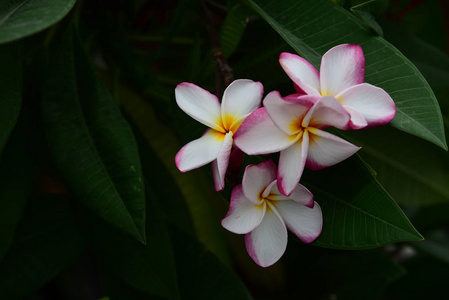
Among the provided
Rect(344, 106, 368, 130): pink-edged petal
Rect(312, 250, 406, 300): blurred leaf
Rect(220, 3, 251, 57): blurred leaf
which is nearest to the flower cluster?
Rect(344, 106, 368, 130): pink-edged petal

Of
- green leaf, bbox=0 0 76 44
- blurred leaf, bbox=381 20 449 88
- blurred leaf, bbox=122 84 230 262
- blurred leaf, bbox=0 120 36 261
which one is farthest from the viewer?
blurred leaf, bbox=122 84 230 262

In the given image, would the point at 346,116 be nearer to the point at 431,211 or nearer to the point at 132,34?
the point at 132,34

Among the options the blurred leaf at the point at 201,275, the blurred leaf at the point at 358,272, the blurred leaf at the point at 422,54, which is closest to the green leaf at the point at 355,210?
the blurred leaf at the point at 201,275

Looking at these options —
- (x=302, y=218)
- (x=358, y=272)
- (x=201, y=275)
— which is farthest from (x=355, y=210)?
(x=358, y=272)

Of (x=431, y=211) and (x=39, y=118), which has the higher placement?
(x=39, y=118)

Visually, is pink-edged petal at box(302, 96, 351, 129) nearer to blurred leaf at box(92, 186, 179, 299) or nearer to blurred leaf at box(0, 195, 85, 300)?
blurred leaf at box(92, 186, 179, 299)

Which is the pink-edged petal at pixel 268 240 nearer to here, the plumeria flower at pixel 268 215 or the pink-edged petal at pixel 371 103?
the plumeria flower at pixel 268 215

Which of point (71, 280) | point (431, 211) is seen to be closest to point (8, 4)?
point (71, 280)
